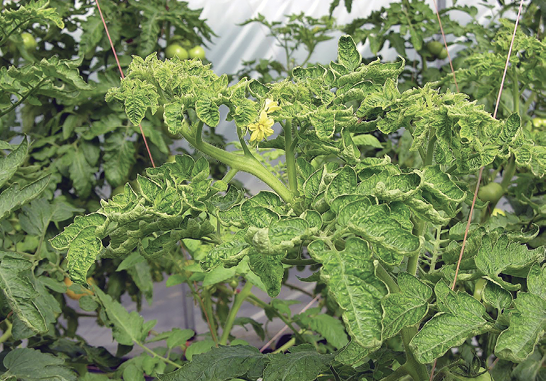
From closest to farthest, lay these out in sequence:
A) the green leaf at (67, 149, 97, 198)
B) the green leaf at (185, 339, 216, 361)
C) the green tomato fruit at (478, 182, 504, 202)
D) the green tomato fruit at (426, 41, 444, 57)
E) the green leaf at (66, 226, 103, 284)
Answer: the green leaf at (66, 226, 103, 284), the green leaf at (185, 339, 216, 361), the green tomato fruit at (478, 182, 504, 202), the green leaf at (67, 149, 97, 198), the green tomato fruit at (426, 41, 444, 57)

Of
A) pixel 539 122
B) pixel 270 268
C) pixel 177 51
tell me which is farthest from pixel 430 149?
pixel 177 51

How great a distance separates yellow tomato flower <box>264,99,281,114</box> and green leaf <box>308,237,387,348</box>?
0.17m

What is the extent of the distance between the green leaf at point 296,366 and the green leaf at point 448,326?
149 mm

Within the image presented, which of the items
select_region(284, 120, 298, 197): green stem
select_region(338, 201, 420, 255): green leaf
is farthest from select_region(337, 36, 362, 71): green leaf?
select_region(338, 201, 420, 255): green leaf

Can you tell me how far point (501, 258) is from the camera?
54cm

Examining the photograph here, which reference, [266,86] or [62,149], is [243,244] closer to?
Result: [266,86]

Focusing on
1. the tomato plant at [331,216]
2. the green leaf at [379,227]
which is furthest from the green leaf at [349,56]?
the green leaf at [379,227]

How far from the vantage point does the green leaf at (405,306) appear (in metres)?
0.47

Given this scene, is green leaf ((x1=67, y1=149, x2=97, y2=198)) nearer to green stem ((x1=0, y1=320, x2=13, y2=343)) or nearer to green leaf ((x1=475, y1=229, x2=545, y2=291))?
green stem ((x1=0, y1=320, x2=13, y2=343))

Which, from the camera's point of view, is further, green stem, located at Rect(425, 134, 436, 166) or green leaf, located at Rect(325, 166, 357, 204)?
green stem, located at Rect(425, 134, 436, 166)

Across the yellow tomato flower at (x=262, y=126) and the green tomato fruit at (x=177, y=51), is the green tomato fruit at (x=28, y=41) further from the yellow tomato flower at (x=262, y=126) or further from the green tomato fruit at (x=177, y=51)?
the yellow tomato flower at (x=262, y=126)

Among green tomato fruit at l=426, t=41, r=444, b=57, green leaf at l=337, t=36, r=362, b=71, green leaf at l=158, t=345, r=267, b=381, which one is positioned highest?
green tomato fruit at l=426, t=41, r=444, b=57

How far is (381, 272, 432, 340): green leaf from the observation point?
18.7 inches

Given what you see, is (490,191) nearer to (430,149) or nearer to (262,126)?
(430,149)
